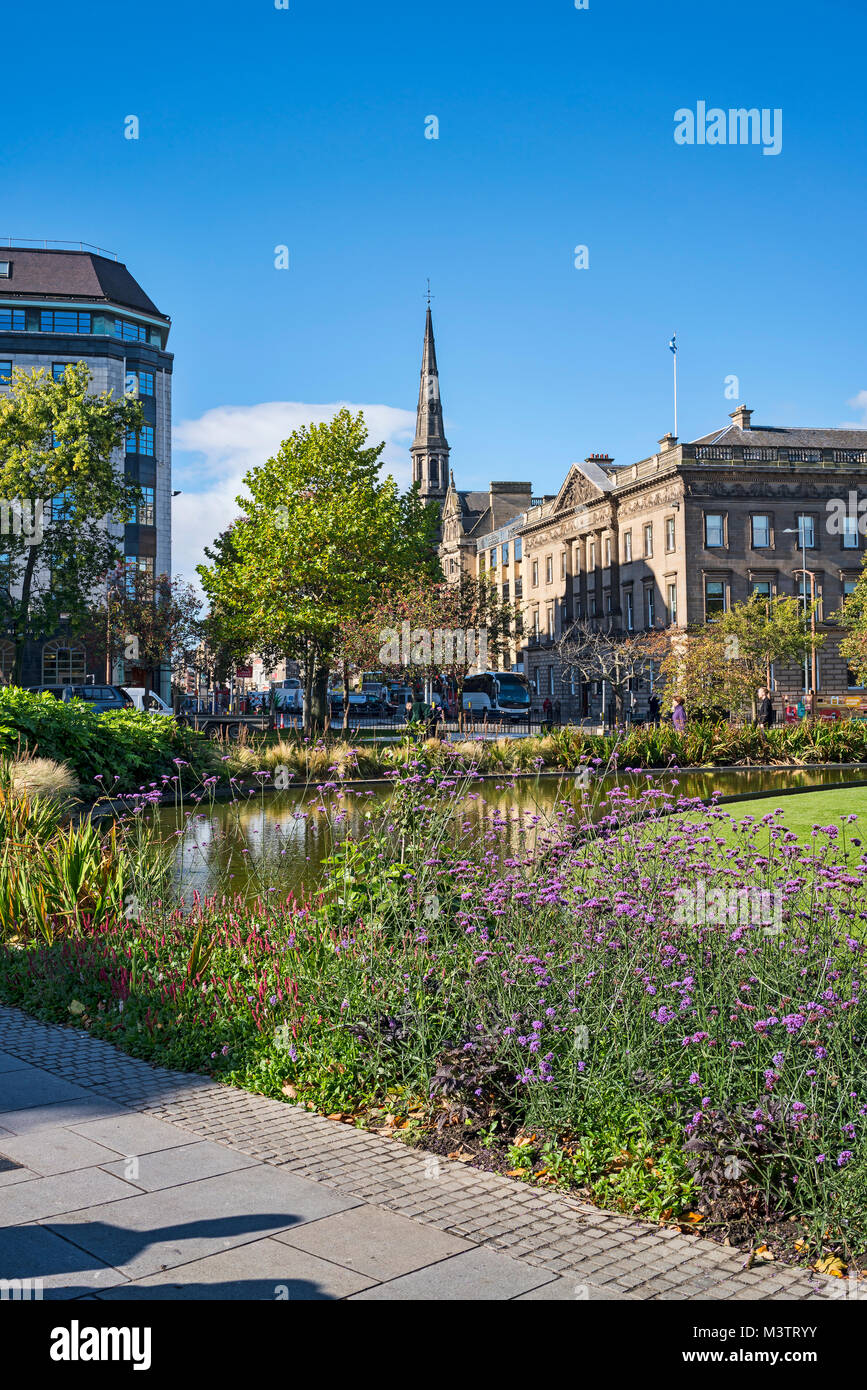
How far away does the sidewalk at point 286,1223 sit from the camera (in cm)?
375

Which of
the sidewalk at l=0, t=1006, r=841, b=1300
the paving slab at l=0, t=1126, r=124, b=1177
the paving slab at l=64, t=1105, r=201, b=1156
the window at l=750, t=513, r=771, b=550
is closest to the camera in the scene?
the sidewalk at l=0, t=1006, r=841, b=1300

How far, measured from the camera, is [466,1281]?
12.3ft

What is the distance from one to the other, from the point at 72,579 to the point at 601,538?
141 feet

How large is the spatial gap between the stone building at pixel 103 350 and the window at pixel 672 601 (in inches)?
1101

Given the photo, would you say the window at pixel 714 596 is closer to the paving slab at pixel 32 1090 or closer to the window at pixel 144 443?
the window at pixel 144 443

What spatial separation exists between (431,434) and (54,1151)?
148 meters

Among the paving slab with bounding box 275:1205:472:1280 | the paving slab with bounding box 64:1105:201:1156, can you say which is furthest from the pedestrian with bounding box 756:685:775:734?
the paving slab with bounding box 275:1205:472:1280

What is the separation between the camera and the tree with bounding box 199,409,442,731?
147ft

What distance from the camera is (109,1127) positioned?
17.4 feet

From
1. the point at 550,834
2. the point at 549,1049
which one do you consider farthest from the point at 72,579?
the point at 549,1049

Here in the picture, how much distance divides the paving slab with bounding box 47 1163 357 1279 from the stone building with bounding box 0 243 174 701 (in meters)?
58.5

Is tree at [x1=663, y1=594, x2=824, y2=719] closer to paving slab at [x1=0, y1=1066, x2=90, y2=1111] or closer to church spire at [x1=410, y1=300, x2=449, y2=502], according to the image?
paving slab at [x1=0, y1=1066, x2=90, y2=1111]
